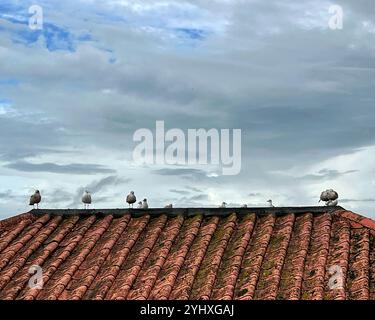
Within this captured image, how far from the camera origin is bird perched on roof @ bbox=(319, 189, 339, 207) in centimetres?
1377

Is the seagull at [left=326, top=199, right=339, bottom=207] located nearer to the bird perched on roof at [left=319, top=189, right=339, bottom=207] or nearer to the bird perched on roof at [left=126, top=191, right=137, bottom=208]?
the bird perched on roof at [left=319, top=189, right=339, bottom=207]

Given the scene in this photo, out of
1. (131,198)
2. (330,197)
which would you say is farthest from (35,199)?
(330,197)

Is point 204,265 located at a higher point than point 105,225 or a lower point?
lower

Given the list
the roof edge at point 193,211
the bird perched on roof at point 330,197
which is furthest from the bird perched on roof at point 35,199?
the bird perched on roof at point 330,197

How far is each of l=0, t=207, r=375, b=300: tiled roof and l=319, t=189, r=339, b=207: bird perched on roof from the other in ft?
0.66

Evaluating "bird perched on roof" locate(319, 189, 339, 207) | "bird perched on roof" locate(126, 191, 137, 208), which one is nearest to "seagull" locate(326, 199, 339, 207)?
"bird perched on roof" locate(319, 189, 339, 207)

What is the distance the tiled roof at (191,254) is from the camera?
11023 mm

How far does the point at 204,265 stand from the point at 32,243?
13.6 feet

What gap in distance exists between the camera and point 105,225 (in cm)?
1445

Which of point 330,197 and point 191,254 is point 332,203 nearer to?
point 330,197
